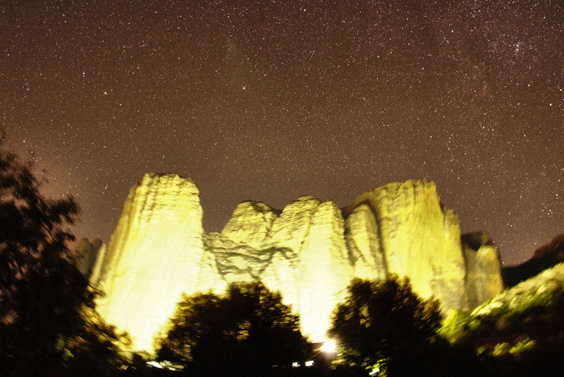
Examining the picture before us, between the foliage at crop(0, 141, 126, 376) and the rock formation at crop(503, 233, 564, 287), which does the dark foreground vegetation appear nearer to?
the foliage at crop(0, 141, 126, 376)

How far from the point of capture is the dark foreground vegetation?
764 centimetres

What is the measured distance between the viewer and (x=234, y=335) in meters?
18.7

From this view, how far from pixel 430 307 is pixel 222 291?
13110 millimetres

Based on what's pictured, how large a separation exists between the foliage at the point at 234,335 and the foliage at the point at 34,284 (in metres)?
9.53

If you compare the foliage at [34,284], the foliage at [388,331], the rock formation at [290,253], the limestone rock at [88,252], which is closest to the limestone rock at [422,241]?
the rock formation at [290,253]

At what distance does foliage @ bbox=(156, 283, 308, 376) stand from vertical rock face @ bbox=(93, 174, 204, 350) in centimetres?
475

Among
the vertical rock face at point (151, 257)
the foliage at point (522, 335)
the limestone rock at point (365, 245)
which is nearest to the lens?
the foliage at point (522, 335)

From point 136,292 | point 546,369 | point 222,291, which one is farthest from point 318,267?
point 546,369

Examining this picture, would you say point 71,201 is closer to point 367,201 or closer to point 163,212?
point 163,212

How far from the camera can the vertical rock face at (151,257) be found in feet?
85.3

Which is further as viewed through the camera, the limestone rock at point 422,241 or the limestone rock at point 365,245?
the limestone rock at point 422,241

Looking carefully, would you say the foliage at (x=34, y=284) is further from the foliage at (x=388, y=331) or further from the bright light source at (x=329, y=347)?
the bright light source at (x=329, y=347)

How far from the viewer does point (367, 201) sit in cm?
3675

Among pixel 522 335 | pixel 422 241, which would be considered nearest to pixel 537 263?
pixel 422 241
